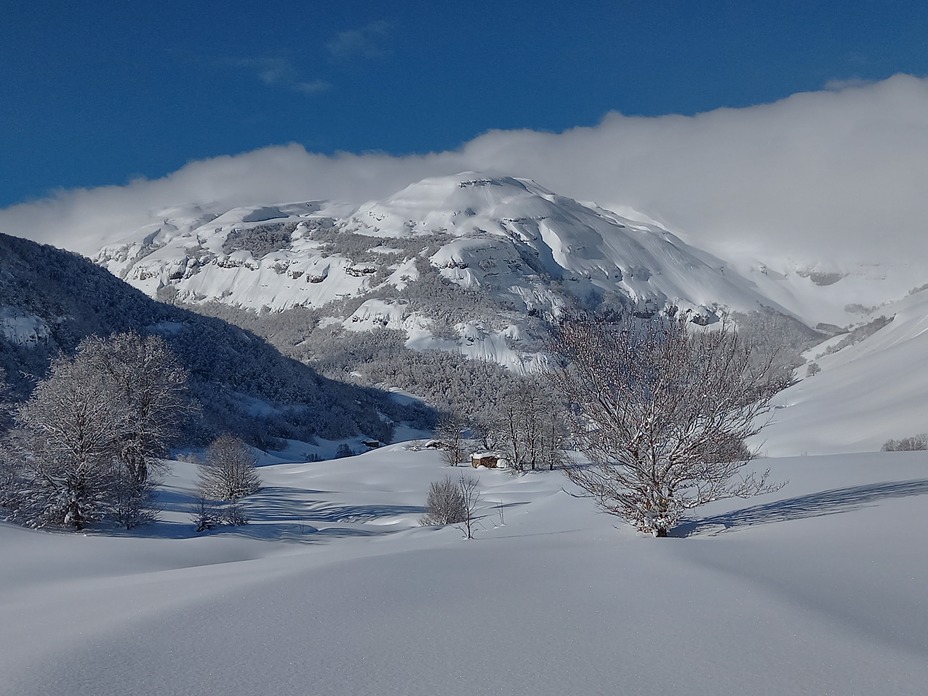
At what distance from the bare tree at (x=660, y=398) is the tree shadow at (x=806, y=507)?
0.55m

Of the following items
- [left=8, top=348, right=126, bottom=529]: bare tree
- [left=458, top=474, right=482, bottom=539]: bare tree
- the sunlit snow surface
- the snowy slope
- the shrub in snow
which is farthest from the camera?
the snowy slope

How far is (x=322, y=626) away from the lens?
15.9 feet

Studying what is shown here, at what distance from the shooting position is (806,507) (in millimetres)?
11453

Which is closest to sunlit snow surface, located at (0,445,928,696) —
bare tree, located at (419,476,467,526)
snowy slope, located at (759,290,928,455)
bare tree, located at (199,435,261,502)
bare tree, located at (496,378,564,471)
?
bare tree, located at (419,476,467,526)

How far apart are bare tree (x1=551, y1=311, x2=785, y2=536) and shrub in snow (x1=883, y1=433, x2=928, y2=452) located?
622 inches

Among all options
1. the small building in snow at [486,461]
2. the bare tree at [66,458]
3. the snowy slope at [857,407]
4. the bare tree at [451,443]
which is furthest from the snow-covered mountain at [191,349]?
the snowy slope at [857,407]

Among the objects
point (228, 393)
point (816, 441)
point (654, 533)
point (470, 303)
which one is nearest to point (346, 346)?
point (470, 303)

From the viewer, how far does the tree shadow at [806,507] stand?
10.7 metres

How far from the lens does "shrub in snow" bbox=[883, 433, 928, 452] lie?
22.4m

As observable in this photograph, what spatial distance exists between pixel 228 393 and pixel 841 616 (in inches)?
3297

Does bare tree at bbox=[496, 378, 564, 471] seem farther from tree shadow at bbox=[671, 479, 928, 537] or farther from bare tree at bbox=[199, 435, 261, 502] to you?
tree shadow at bbox=[671, 479, 928, 537]

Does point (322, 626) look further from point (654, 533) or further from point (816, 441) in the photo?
point (816, 441)

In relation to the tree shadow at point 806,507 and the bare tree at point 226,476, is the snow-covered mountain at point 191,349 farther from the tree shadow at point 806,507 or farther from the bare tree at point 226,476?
the tree shadow at point 806,507

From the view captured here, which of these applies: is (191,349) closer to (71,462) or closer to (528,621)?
(71,462)
